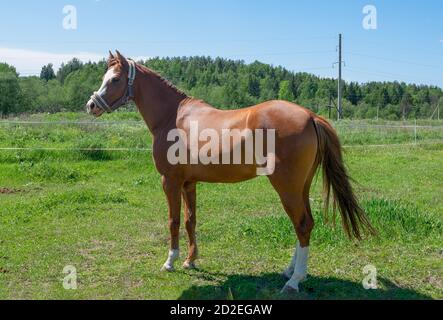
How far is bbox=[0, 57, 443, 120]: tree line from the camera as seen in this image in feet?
181

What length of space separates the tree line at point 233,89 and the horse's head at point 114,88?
146 feet

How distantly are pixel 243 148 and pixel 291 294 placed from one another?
4.92 feet

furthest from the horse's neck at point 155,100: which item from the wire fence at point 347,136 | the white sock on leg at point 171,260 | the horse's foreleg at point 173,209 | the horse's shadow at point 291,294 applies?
the wire fence at point 347,136

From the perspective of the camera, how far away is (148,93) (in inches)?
202

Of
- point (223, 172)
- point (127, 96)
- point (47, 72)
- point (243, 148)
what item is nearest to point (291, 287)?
point (223, 172)

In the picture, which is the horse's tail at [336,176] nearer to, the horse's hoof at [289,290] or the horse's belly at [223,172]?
the horse's belly at [223,172]

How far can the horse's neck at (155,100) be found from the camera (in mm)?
5070

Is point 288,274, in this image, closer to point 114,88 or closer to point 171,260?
point 171,260

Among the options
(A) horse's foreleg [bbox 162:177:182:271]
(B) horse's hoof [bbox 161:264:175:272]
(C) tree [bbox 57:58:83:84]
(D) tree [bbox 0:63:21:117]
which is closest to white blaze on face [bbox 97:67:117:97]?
(A) horse's foreleg [bbox 162:177:182:271]

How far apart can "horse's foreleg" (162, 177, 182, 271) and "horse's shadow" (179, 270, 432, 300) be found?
50 cm

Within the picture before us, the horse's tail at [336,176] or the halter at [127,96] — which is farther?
the halter at [127,96]

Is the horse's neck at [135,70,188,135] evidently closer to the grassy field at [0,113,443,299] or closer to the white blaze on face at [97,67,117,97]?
the white blaze on face at [97,67,117,97]

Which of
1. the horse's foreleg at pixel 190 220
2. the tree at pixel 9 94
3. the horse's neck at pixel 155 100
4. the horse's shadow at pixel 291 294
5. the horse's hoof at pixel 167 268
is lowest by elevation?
the horse's shadow at pixel 291 294

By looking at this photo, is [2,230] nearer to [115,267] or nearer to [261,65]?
[115,267]
